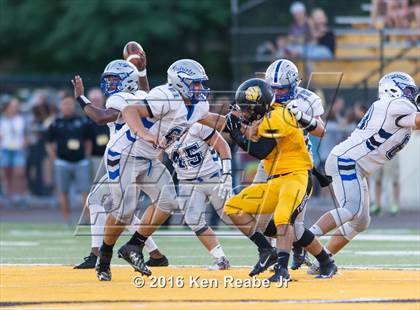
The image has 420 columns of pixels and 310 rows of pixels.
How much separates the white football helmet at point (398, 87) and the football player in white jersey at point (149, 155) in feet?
5.32

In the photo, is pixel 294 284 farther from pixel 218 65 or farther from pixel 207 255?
pixel 218 65

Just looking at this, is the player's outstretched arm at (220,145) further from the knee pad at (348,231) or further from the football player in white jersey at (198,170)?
the knee pad at (348,231)

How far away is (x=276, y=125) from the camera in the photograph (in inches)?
357

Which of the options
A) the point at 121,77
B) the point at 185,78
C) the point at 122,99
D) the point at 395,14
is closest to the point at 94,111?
the point at 122,99

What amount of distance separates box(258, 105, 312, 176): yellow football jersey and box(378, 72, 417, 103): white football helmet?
1200 millimetres

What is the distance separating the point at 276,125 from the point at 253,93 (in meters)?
0.32

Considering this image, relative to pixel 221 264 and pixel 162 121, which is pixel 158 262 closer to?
pixel 221 264

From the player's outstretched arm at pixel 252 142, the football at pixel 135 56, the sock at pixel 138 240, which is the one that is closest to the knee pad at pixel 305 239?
the player's outstretched arm at pixel 252 142

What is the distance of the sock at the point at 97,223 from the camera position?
1076 centimetres

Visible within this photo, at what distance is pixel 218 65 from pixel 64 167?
1320 cm

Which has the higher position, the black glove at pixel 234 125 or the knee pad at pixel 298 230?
the black glove at pixel 234 125

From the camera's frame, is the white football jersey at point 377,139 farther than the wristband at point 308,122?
Yes

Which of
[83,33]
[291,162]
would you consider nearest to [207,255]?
[291,162]

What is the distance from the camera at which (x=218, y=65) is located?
28.9 m
